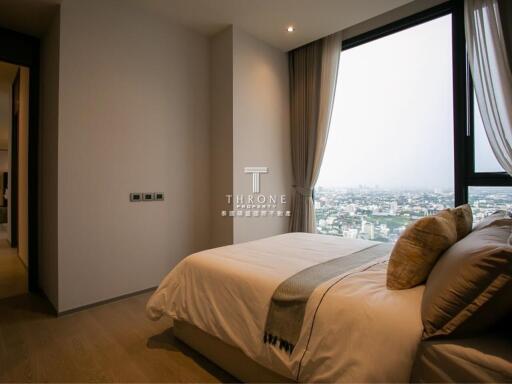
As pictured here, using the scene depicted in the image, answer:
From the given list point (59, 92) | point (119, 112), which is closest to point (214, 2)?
point (119, 112)

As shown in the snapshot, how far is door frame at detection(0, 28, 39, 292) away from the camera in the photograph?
120 inches

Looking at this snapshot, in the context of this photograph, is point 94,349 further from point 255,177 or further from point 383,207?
point 383,207

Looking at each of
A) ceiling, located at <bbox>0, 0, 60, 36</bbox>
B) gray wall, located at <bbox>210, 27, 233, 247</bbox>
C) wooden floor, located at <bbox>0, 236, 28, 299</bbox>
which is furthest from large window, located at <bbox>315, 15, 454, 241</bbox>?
wooden floor, located at <bbox>0, 236, 28, 299</bbox>

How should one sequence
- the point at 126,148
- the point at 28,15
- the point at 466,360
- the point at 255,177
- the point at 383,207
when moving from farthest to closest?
1. the point at 255,177
2. the point at 383,207
3. the point at 126,148
4. the point at 28,15
5. the point at 466,360

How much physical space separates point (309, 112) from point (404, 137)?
127 centimetres

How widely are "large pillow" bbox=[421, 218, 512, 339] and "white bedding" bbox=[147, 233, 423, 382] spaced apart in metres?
0.09

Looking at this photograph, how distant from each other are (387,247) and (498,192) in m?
1.32

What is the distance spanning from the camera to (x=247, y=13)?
312 cm

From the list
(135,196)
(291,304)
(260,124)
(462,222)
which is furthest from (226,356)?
(260,124)

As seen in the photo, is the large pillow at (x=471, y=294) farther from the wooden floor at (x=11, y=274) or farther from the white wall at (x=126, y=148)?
the wooden floor at (x=11, y=274)

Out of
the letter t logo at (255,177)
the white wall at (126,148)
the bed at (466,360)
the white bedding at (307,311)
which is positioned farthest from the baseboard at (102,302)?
the bed at (466,360)

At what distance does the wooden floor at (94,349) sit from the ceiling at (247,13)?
2844 mm

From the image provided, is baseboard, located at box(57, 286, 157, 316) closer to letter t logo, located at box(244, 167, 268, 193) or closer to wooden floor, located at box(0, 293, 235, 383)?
wooden floor, located at box(0, 293, 235, 383)

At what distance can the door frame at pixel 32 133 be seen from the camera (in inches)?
120
